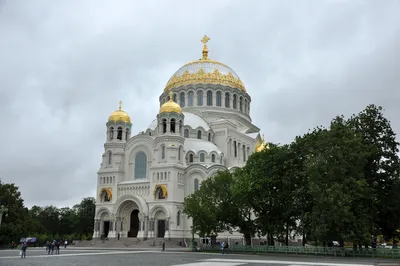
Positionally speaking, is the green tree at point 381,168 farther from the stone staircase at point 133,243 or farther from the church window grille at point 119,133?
the church window grille at point 119,133

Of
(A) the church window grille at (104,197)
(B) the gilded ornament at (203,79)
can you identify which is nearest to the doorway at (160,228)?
(A) the church window grille at (104,197)

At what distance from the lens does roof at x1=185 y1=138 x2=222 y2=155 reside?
51.9 metres

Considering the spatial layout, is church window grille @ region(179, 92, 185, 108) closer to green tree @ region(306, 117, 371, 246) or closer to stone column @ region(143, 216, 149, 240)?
stone column @ region(143, 216, 149, 240)

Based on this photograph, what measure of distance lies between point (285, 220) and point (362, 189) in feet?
26.0

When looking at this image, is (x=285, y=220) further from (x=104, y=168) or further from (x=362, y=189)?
(x=104, y=168)

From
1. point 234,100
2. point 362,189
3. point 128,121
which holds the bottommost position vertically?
point 362,189

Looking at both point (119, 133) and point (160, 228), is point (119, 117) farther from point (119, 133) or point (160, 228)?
point (160, 228)

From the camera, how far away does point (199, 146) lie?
52531mm

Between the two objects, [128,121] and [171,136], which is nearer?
[171,136]

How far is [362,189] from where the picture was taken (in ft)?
92.4

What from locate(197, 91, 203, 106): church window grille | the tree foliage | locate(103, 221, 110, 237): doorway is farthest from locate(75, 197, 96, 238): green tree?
Result: locate(197, 91, 203, 106): church window grille

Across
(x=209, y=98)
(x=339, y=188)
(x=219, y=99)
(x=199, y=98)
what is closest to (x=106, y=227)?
(x=199, y=98)

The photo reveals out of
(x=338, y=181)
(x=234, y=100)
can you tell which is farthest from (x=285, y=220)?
(x=234, y=100)

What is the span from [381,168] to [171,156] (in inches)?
933
